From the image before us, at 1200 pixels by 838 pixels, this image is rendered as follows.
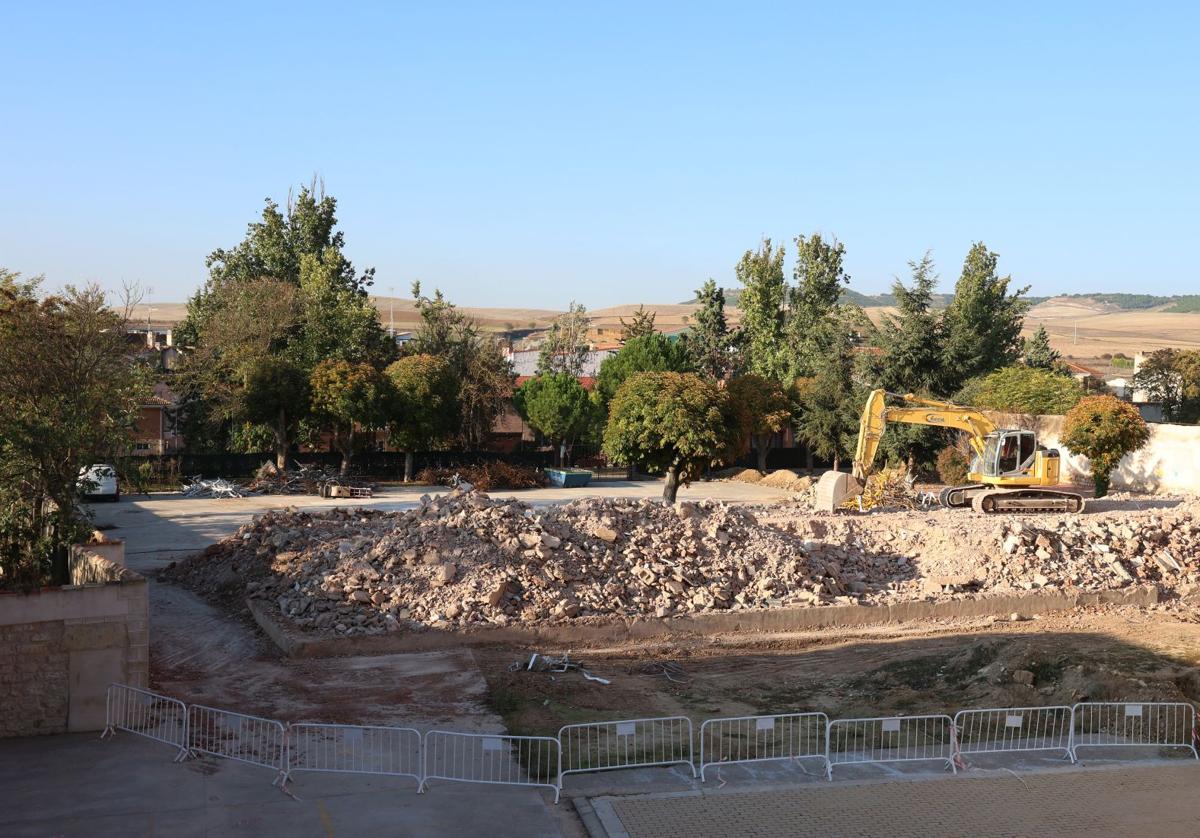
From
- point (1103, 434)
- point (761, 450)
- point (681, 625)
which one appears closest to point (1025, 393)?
point (1103, 434)

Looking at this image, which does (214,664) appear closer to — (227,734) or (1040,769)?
(227,734)

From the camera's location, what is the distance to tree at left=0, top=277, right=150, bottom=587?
53.3 ft

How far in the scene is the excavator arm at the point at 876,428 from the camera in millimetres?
29609

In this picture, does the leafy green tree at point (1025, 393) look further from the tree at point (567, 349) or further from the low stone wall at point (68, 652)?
the low stone wall at point (68, 652)

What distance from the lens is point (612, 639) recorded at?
18953 mm

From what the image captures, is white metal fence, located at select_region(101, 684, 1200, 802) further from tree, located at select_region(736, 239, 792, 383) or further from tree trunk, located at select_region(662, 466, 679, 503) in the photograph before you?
tree, located at select_region(736, 239, 792, 383)

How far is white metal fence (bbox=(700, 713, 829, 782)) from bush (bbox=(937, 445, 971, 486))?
30368 millimetres

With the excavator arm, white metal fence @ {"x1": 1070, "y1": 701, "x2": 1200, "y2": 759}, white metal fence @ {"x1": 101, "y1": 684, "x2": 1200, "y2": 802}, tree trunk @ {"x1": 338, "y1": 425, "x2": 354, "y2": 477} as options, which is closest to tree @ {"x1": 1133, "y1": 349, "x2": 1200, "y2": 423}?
the excavator arm

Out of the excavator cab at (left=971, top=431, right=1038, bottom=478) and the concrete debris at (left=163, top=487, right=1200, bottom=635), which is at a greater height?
the excavator cab at (left=971, top=431, right=1038, bottom=478)

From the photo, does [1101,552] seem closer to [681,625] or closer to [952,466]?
[681,625]

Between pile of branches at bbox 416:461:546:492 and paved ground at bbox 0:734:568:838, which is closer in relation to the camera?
paved ground at bbox 0:734:568:838

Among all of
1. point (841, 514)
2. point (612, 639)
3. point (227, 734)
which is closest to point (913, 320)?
point (841, 514)

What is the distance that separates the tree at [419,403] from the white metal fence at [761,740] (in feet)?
103

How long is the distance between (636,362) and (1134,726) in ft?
132
